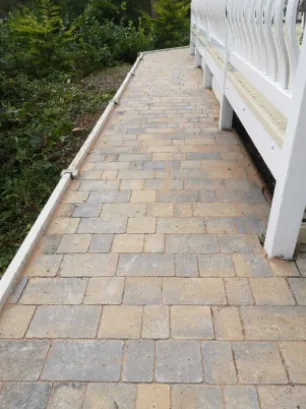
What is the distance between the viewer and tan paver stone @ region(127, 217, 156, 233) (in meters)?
2.75

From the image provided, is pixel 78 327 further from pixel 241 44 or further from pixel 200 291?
pixel 241 44

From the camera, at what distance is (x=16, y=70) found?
28.6 ft

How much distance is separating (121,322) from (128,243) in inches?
29.6

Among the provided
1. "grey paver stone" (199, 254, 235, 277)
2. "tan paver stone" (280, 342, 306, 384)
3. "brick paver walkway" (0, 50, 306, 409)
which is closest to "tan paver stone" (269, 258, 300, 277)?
"brick paver walkway" (0, 50, 306, 409)

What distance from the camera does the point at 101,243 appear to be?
8.57ft

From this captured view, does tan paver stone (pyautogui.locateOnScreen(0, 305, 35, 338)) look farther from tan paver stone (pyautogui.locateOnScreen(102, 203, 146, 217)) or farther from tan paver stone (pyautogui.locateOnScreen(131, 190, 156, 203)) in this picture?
tan paver stone (pyautogui.locateOnScreen(131, 190, 156, 203))

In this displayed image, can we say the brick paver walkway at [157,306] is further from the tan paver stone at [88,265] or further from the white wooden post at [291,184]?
the white wooden post at [291,184]

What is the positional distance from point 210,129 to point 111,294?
3.39 meters

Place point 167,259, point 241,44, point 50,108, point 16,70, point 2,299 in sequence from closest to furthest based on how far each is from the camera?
point 2,299 → point 167,259 → point 241,44 → point 50,108 → point 16,70

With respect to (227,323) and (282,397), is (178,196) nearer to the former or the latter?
(227,323)

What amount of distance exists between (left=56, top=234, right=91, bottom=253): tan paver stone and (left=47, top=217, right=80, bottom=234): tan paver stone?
71 millimetres

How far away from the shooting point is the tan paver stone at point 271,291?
2.05 meters

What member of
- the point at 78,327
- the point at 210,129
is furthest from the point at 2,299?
the point at 210,129

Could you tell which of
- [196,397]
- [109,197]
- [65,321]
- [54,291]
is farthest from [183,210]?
[196,397]
